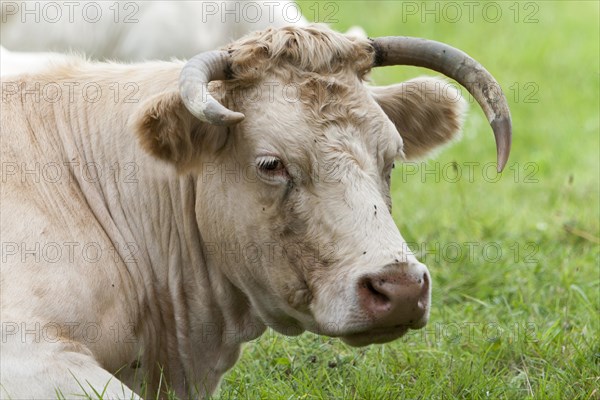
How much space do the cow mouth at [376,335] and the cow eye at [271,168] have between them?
31.7 inches

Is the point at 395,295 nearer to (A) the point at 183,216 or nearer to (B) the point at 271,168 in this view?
(B) the point at 271,168

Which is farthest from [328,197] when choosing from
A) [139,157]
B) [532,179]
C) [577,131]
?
[577,131]

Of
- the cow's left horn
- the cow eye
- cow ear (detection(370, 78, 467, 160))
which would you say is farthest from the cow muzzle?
cow ear (detection(370, 78, 467, 160))

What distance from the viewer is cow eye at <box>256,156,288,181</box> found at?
5.36 m

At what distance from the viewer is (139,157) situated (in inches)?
231

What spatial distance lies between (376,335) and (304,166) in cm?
84

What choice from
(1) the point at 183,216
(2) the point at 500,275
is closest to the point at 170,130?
(1) the point at 183,216

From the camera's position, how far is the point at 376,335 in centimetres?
512

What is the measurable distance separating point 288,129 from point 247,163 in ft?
0.95

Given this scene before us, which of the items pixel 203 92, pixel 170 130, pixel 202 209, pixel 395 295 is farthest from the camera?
pixel 202 209

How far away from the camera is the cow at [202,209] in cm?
511

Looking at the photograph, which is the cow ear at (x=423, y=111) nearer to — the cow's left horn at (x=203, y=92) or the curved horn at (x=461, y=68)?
the curved horn at (x=461, y=68)

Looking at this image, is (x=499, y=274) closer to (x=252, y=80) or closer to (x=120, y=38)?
(x=252, y=80)

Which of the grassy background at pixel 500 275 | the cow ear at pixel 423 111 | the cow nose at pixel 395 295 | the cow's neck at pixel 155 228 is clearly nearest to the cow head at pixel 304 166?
the cow nose at pixel 395 295
